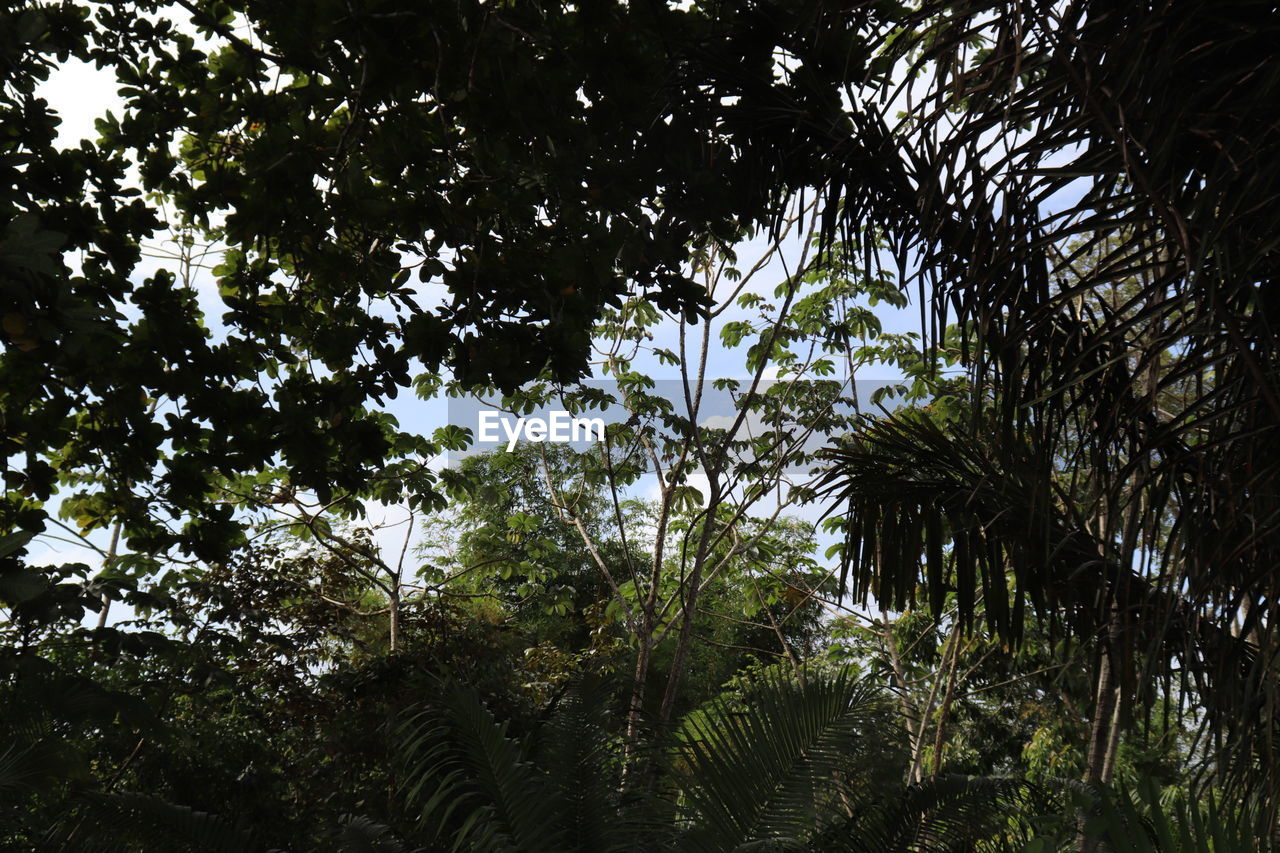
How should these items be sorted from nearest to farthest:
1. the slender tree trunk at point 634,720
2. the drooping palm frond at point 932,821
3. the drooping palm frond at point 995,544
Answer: the drooping palm frond at point 995,544 → the drooping palm frond at point 932,821 → the slender tree trunk at point 634,720

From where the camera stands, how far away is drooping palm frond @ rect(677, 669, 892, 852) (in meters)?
2.79

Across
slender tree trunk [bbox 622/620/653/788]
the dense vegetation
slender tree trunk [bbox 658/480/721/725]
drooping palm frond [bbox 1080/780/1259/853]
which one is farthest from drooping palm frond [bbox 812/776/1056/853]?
slender tree trunk [bbox 658/480/721/725]

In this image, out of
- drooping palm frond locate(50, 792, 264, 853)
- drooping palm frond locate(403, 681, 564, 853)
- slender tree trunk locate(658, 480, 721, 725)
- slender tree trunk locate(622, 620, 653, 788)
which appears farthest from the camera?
slender tree trunk locate(658, 480, 721, 725)

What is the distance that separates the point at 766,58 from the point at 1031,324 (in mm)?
1354

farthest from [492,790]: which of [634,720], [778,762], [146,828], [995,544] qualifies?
[995,544]

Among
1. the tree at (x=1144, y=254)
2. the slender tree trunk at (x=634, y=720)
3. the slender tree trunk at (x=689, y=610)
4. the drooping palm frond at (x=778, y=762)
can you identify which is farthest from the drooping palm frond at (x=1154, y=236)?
the slender tree trunk at (x=689, y=610)

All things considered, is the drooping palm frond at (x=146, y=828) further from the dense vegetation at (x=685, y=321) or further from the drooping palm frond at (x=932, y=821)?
the drooping palm frond at (x=932, y=821)

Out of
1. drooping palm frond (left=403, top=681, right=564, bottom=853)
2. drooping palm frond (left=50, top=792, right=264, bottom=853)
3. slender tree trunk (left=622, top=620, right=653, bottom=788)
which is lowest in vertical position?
drooping palm frond (left=50, top=792, right=264, bottom=853)

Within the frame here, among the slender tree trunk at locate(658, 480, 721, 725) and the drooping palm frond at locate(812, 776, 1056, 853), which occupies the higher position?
the slender tree trunk at locate(658, 480, 721, 725)

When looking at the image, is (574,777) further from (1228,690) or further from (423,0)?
(423,0)

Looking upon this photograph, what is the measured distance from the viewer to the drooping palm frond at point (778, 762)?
279cm

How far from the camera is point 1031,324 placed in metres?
1.96

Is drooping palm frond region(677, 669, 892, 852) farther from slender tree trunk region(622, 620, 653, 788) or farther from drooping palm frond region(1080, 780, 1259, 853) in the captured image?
drooping palm frond region(1080, 780, 1259, 853)

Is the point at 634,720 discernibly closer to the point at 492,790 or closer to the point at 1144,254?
the point at 492,790
